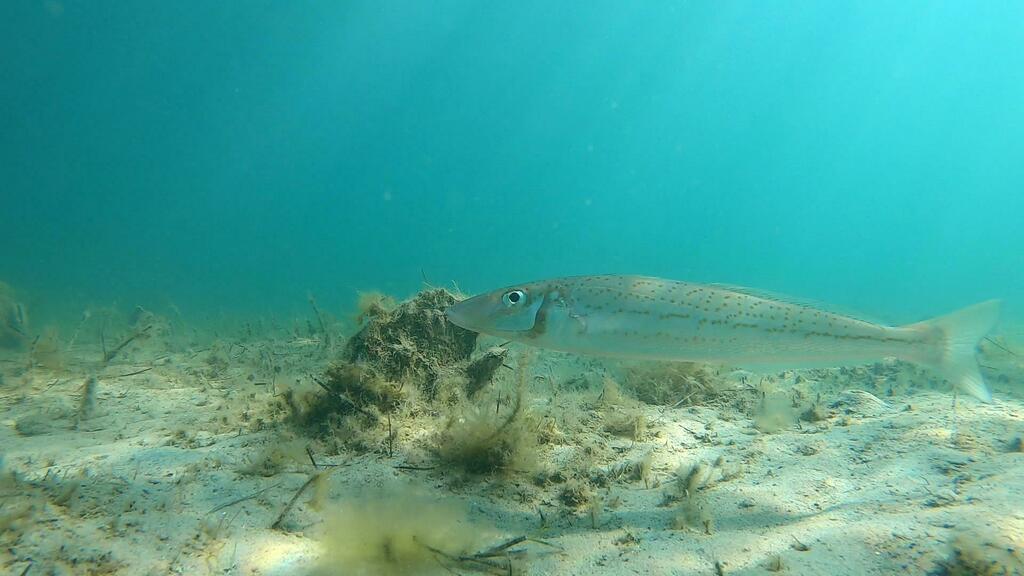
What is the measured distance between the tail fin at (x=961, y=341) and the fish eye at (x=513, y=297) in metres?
Result: 3.08

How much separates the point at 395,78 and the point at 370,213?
119 feet

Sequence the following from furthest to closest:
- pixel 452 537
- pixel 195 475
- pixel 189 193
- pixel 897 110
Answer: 1. pixel 897 110
2. pixel 189 193
3. pixel 195 475
4. pixel 452 537

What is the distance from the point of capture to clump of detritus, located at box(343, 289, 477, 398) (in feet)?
14.0

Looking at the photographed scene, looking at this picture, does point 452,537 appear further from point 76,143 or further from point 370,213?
point 76,143

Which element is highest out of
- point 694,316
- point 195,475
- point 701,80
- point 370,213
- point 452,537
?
point 701,80

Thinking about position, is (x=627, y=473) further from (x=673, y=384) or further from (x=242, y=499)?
(x=242, y=499)

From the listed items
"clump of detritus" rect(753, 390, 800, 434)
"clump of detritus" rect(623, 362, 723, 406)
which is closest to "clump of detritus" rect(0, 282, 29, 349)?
"clump of detritus" rect(623, 362, 723, 406)

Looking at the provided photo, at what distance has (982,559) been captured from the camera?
190cm

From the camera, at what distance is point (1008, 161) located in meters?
119

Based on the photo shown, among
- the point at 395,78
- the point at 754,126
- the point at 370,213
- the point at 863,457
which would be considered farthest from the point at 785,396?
the point at 754,126

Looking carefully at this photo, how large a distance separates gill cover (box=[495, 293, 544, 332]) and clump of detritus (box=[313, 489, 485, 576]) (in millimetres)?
1356

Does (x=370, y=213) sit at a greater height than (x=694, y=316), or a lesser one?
greater

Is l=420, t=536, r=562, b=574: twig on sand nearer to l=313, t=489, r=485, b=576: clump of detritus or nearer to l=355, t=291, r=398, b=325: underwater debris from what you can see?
l=313, t=489, r=485, b=576: clump of detritus

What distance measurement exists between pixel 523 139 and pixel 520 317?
399 feet
